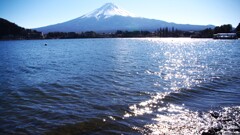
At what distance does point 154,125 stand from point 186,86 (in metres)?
9.72

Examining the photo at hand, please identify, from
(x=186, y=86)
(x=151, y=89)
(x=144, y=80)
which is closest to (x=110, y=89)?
(x=151, y=89)

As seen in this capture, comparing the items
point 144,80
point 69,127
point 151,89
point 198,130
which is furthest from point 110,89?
point 198,130

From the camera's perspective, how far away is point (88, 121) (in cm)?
1201

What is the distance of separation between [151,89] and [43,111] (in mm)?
8594

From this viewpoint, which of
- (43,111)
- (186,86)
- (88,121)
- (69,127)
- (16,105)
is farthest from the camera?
(186,86)

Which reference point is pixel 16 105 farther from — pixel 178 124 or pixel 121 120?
pixel 178 124

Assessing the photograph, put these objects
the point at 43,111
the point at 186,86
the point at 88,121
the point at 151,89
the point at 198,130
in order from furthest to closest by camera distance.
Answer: the point at 186,86 → the point at 151,89 → the point at 43,111 → the point at 88,121 → the point at 198,130

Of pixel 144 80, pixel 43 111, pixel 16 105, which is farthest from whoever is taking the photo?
pixel 144 80

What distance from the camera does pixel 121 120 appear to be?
1212 cm

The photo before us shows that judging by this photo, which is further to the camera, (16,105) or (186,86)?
(186,86)

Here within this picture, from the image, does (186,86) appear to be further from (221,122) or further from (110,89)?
(221,122)

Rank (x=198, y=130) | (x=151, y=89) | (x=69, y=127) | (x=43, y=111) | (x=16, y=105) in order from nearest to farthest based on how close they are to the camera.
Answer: (x=198, y=130), (x=69, y=127), (x=43, y=111), (x=16, y=105), (x=151, y=89)

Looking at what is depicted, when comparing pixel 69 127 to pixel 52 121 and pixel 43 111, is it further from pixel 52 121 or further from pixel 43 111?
pixel 43 111

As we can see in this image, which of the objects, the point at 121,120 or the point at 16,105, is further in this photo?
the point at 16,105
